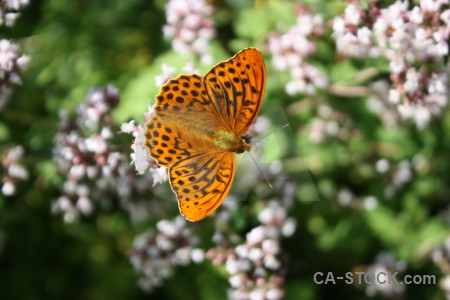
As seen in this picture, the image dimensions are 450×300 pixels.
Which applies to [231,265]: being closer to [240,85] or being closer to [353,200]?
[240,85]

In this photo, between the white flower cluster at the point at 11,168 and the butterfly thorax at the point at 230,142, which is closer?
the butterfly thorax at the point at 230,142

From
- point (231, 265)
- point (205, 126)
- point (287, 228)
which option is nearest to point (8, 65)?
point (205, 126)

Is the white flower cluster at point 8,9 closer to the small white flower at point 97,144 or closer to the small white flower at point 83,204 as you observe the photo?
the small white flower at point 97,144

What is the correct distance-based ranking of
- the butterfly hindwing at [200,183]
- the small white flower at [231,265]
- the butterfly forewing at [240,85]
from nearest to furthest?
the butterfly hindwing at [200,183]
the butterfly forewing at [240,85]
the small white flower at [231,265]

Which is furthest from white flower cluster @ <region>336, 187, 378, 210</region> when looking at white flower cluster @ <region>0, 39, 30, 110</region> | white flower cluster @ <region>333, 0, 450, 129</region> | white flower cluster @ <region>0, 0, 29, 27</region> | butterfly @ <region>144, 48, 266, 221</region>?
white flower cluster @ <region>0, 0, 29, 27</region>

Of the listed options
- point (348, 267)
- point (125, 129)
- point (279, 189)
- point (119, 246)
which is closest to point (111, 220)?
point (119, 246)

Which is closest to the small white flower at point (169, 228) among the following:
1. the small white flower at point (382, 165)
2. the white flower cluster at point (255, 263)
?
the white flower cluster at point (255, 263)

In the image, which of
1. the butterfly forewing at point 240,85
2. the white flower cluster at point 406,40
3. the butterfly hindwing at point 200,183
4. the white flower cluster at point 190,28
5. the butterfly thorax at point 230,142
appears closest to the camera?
the butterfly hindwing at point 200,183
